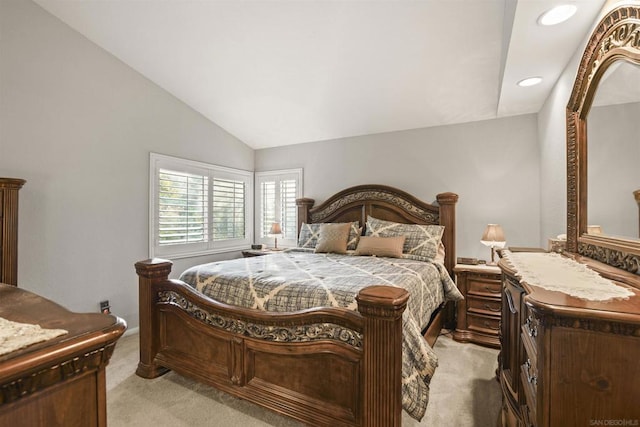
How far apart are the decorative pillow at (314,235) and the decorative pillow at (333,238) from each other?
0.09 metres

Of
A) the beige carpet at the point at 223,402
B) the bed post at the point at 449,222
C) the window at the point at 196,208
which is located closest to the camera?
the beige carpet at the point at 223,402

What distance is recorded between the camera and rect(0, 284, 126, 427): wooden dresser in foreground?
479 mm

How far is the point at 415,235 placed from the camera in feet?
10.6

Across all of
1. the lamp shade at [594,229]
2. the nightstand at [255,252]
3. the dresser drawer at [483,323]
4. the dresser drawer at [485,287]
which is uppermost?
the lamp shade at [594,229]

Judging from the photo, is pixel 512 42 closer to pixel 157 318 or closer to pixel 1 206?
pixel 157 318

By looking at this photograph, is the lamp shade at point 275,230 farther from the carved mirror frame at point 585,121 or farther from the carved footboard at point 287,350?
the carved mirror frame at point 585,121

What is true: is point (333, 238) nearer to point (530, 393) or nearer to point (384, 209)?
point (384, 209)

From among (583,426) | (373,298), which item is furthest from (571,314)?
(373,298)

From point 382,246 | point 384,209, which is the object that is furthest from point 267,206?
point 382,246

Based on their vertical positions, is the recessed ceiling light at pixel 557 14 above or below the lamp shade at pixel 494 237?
above

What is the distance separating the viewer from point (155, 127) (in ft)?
11.5

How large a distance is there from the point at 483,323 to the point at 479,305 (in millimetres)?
168

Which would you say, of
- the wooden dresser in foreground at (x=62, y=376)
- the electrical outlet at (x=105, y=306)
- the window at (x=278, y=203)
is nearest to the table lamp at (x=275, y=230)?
the window at (x=278, y=203)

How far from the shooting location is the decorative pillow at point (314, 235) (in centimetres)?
357
